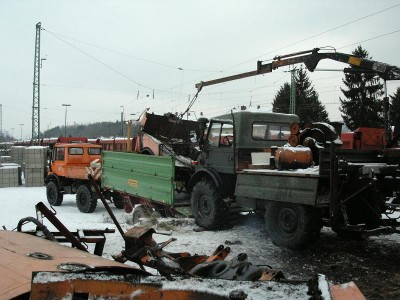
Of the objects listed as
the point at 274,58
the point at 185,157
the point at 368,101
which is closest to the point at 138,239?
the point at 185,157

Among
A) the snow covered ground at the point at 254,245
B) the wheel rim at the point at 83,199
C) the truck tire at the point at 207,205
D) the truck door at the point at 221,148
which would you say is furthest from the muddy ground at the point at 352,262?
the wheel rim at the point at 83,199

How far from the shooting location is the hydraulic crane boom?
8375 millimetres

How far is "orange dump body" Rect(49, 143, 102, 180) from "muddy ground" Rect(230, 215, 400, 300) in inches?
366

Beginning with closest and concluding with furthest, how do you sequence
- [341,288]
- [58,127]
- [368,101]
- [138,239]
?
[341,288] → [138,239] → [368,101] → [58,127]

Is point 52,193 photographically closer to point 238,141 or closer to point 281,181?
point 238,141

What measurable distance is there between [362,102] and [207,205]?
98.7 ft

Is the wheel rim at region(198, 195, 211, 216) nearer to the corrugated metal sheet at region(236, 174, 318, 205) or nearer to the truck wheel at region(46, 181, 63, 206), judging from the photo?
the corrugated metal sheet at region(236, 174, 318, 205)

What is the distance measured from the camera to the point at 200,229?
8180 mm

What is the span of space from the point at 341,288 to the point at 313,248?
4784 mm

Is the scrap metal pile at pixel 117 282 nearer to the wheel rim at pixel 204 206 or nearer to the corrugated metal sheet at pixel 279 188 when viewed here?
the corrugated metal sheet at pixel 279 188

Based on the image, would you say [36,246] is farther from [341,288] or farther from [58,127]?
[58,127]

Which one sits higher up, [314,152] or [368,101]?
[368,101]

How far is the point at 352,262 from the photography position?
232 inches

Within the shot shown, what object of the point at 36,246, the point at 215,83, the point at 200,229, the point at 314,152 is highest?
the point at 215,83
